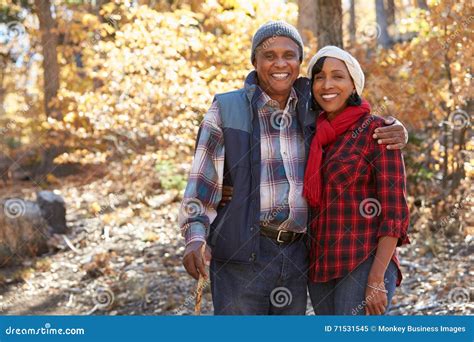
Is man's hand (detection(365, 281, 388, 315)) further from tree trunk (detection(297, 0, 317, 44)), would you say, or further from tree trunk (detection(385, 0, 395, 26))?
tree trunk (detection(385, 0, 395, 26))

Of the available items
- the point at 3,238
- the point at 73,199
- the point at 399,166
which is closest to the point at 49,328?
the point at 399,166

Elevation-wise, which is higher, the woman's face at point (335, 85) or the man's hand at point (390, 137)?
the woman's face at point (335, 85)

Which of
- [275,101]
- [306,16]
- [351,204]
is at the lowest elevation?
[351,204]

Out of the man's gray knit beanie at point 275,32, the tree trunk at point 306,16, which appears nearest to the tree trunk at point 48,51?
the tree trunk at point 306,16

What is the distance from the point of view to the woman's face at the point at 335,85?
2.95m

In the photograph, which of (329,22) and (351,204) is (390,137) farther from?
(329,22)

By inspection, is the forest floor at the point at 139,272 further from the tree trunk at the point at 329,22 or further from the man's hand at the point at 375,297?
the man's hand at the point at 375,297

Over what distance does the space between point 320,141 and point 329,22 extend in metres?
3.77

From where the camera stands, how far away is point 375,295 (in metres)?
2.84

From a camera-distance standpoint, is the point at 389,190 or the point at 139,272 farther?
the point at 139,272

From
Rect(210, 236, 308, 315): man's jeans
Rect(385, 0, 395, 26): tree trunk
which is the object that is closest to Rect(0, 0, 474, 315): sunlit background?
Rect(210, 236, 308, 315): man's jeans

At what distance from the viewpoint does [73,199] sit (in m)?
11.7

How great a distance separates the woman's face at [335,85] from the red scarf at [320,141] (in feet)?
0.15

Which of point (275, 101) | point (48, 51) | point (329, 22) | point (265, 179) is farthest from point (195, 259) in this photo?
point (48, 51)
